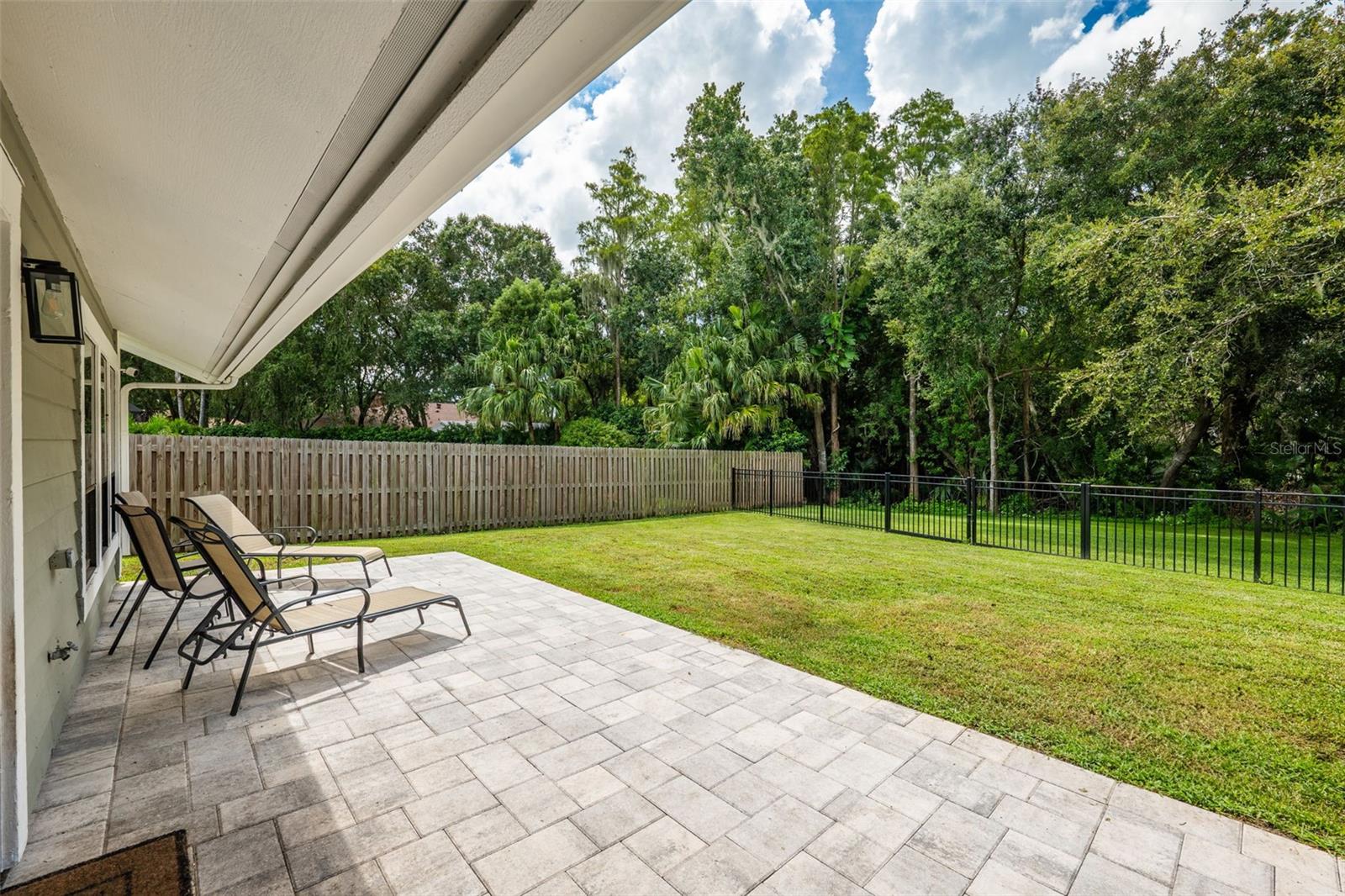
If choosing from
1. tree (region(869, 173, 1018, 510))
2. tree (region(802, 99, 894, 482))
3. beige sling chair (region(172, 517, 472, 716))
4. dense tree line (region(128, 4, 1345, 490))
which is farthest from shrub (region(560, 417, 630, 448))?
beige sling chair (region(172, 517, 472, 716))

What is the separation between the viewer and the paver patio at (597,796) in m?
1.73

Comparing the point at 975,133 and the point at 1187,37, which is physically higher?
the point at 1187,37

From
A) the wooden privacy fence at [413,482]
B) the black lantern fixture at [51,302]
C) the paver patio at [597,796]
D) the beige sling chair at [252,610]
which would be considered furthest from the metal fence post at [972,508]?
the black lantern fixture at [51,302]

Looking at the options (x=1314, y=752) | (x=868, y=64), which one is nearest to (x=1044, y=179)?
(x=868, y=64)

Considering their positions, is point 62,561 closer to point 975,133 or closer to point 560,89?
point 560,89

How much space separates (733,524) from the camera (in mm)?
10555

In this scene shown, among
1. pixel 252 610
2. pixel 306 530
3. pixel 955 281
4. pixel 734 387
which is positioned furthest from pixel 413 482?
pixel 955 281

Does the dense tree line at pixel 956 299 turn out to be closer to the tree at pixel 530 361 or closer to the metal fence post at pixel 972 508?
the tree at pixel 530 361

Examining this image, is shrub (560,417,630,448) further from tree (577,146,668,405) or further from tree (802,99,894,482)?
tree (802,99,894,482)

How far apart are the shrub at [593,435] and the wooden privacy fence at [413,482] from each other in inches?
152

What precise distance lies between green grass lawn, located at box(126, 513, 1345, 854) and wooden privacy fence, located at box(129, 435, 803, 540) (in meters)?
1.47

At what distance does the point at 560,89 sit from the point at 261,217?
5.51ft

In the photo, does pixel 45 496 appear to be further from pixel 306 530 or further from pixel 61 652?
pixel 306 530

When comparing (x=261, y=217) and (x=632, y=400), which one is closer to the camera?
(x=261, y=217)
